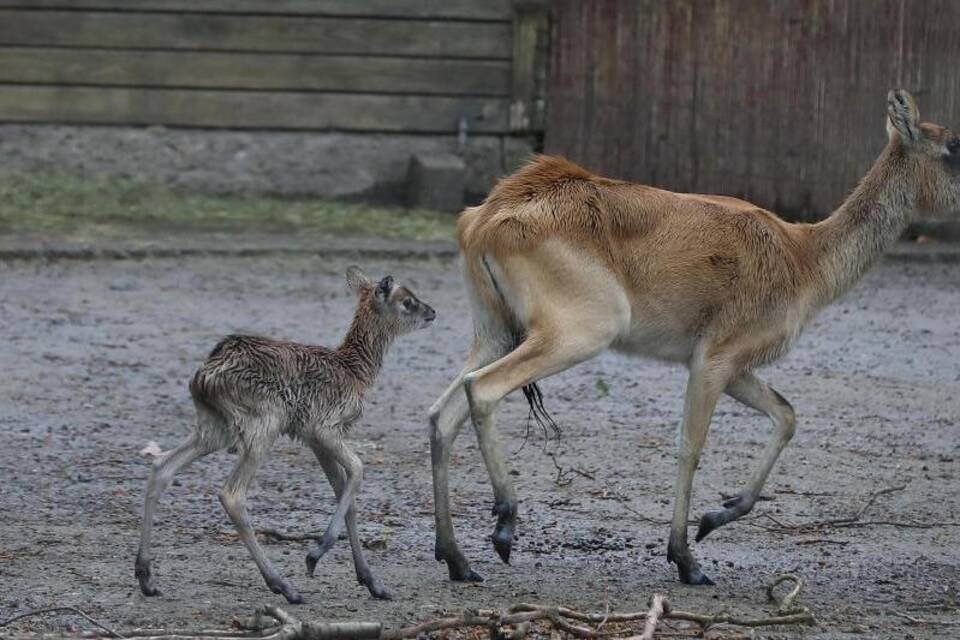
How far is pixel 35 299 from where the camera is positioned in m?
10.8

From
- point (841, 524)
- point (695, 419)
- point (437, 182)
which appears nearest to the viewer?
point (695, 419)

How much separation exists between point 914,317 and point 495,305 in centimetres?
564

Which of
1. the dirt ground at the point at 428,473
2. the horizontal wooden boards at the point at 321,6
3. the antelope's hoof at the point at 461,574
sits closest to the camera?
the dirt ground at the point at 428,473

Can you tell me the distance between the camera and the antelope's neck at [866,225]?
7039mm

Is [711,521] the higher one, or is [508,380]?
[508,380]

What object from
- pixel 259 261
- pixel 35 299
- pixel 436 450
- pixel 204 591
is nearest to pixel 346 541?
pixel 436 450

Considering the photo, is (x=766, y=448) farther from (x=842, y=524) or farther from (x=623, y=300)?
(x=623, y=300)

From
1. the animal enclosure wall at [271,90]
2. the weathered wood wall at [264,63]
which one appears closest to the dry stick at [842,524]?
the animal enclosure wall at [271,90]

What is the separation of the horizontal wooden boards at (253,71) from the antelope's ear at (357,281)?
7.88m

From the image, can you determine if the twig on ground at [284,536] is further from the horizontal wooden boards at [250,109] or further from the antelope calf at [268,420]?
the horizontal wooden boards at [250,109]

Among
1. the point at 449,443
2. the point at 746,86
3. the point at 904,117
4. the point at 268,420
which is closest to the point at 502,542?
the point at 449,443

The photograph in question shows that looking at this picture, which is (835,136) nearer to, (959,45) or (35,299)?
(959,45)

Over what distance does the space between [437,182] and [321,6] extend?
1710 mm

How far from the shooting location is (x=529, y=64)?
1402 cm
